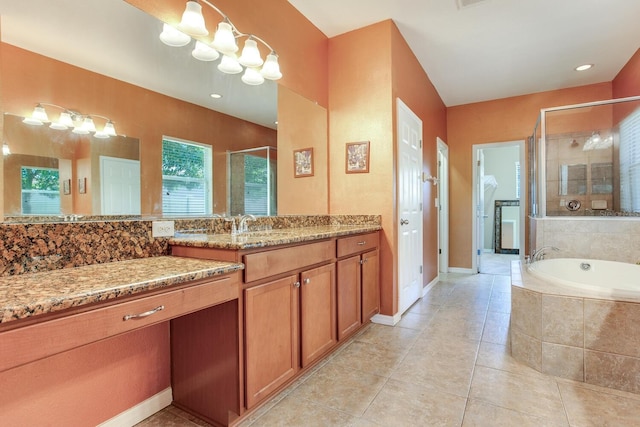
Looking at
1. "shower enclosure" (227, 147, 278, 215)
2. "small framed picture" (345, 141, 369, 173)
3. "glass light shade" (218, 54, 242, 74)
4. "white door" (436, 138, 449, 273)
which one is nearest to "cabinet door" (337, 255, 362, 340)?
"shower enclosure" (227, 147, 278, 215)

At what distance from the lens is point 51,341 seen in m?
0.81

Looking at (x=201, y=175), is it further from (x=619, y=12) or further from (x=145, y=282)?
(x=619, y=12)

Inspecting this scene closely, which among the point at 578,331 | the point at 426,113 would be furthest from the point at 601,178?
the point at 578,331

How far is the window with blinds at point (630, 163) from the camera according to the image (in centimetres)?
308

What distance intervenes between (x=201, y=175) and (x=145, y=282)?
1037 mm

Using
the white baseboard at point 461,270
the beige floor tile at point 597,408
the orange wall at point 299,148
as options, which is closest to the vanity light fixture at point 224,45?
the orange wall at point 299,148

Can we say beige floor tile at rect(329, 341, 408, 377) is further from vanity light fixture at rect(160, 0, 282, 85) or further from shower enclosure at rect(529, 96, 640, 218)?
shower enclosure at rect(529, 96, 640, 218)

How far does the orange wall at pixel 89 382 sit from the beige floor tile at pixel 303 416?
0.57m

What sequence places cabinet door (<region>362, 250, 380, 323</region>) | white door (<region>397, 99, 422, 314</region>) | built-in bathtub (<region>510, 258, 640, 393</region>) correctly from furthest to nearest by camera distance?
white door (<region>397, 99, 422, 314</region>) → cabinet door (<region>362, 250, 380, 323</region>) → built-in bathtub (<region>510, 258, 640, 393</region>)

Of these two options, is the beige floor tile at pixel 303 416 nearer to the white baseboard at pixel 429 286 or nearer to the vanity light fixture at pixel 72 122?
the vanity light fixture at pixel 72 122

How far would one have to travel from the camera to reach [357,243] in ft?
7.73

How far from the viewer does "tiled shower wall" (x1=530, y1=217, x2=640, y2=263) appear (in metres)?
2.73

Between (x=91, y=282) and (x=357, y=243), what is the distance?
5.58 feet

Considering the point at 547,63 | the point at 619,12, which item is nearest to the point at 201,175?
the point at 619,12
